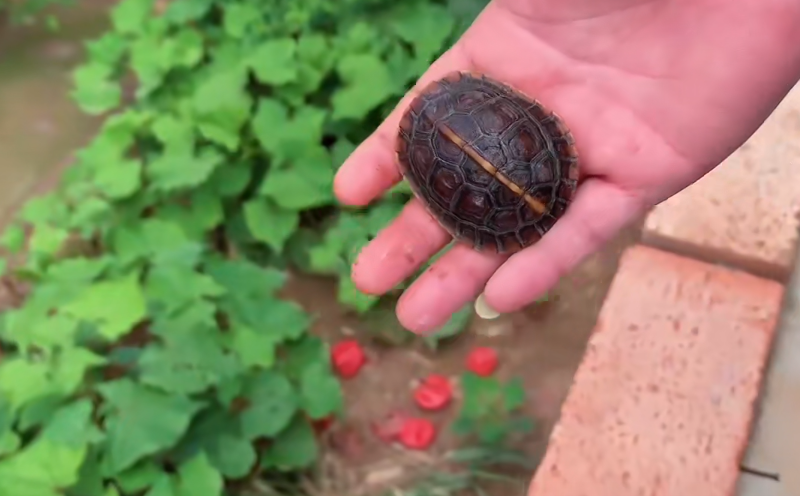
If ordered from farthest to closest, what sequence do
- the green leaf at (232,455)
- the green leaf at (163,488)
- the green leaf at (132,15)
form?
the green leaf at (132,15)
the green leaf at (232,455)
the green leaf at (163,488)

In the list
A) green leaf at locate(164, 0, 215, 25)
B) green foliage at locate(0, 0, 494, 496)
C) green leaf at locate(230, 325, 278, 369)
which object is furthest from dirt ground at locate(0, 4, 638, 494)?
green leaf at locate(164, 0, 215, 25)

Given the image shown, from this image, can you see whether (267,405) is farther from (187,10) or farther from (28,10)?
(28,10)

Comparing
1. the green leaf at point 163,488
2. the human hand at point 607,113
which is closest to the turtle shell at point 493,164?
the human hand at point 607,113

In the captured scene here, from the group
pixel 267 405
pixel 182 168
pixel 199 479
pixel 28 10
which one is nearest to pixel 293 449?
pixel 267 405

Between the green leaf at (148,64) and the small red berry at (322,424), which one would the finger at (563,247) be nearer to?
the small red berry at (322,424)

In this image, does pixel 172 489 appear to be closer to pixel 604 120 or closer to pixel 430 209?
pixel 430 209
